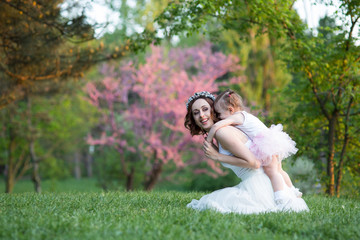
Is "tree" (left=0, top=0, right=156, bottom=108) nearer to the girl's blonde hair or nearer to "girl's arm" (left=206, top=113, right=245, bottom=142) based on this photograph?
the girl's blonde hair

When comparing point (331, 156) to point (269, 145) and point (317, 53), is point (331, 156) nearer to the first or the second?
point (317, 53)

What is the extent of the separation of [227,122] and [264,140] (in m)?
0.47

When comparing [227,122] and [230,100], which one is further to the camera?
[230,100]

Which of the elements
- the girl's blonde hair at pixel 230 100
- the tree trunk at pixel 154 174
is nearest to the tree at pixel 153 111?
the tree trunk at pixel 154 174

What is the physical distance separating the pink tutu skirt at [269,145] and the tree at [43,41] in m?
4.02

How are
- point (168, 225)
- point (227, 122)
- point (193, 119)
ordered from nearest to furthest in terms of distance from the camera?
1. point (168, 225)
2. point (227, 122)
3. point (193, 119)

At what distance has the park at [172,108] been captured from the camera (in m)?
3.44

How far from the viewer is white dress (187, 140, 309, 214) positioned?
4090 mm

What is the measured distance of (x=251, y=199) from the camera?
413 cm

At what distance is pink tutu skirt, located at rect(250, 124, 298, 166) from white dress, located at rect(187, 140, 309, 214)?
9.2 inches

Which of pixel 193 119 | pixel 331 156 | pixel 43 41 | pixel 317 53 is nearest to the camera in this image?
pixel 193 119

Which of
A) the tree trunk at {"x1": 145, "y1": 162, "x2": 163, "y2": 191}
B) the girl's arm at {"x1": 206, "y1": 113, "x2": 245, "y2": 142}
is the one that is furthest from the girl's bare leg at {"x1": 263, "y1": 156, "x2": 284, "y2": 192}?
the tree trunk at {"x1": 145, "y1": 162, "x2": 163, "y2": 191}

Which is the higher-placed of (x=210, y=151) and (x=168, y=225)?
(x=210, y=151)

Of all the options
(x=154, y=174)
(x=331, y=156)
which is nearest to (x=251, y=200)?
(x=331, y=156)
